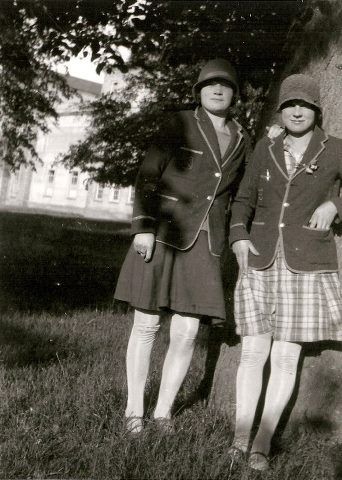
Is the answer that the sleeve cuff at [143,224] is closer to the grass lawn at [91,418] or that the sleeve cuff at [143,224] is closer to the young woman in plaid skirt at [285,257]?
the young woman in plaid skirt at [285,257]

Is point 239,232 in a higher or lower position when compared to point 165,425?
higher

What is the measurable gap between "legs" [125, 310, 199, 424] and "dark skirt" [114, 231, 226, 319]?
0.10 meters

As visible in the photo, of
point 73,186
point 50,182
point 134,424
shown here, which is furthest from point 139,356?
point 50,182

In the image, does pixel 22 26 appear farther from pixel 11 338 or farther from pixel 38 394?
pixel 38 394

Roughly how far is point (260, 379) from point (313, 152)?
4.48ft

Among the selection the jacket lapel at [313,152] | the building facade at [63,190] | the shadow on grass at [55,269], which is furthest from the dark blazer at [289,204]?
the building facade at [63,190]

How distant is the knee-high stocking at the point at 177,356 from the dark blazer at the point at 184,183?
0.47 meters

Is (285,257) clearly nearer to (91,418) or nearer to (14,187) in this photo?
(91,418)

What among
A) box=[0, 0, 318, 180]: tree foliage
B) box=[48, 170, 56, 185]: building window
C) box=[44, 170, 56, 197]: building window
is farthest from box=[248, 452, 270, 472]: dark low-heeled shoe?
box=[48, 170, 56, 185]: building window

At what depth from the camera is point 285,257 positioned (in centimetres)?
331

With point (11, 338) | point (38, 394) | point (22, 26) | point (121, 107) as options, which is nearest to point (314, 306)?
point (38, 394)

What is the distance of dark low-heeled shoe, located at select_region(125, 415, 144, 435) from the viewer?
130 inches

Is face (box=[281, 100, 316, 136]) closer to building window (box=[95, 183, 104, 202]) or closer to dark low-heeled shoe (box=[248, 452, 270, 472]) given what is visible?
dark low-heeled shoe (box=[248, 452, 270, 472])

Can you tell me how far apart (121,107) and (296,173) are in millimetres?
12290
